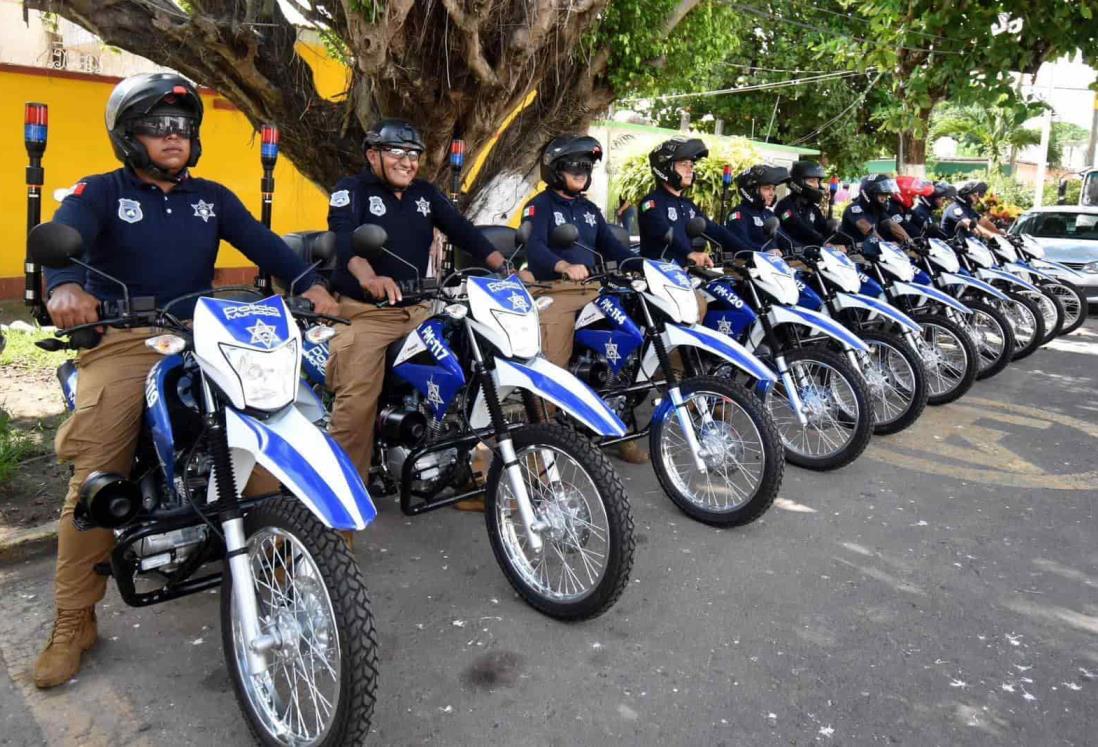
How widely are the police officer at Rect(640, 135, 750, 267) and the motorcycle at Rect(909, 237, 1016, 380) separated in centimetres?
280

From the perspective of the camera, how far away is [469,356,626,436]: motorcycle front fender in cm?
345

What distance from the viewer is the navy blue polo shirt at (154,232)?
306cm

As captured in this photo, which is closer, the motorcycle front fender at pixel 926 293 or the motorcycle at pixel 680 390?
the motorcycle at pixel 680 390

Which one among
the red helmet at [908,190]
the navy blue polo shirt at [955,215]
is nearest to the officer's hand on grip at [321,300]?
the red helmet at [908,190]

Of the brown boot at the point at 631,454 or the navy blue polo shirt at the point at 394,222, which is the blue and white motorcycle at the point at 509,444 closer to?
the navy blue polo shirt at the point at 394,222

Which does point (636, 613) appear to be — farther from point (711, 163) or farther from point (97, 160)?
point (711, 163)

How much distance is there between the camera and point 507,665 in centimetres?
319

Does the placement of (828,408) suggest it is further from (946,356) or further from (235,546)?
(235,546)

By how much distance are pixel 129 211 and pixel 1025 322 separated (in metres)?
8.55

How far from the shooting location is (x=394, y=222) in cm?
434

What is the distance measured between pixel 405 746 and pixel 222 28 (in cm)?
562

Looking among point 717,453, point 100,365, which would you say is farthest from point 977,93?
point 100,365

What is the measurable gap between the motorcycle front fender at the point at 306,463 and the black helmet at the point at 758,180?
4887mm

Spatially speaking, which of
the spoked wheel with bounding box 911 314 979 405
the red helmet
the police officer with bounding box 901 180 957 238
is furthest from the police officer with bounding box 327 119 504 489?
the police officer with bounding box 901 180 957 238
